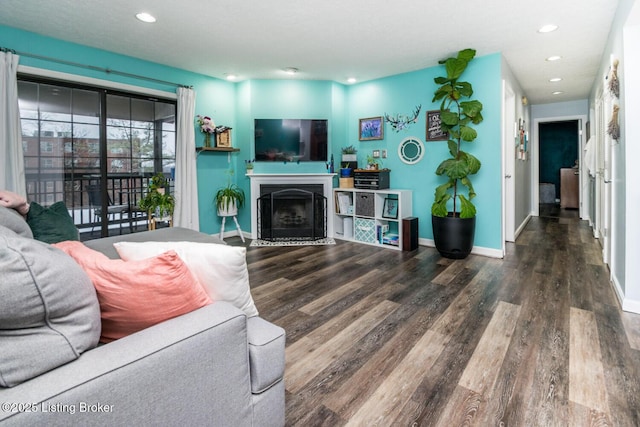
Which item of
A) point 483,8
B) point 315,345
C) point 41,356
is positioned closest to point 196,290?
point 41,356

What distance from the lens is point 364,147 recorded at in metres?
5.45

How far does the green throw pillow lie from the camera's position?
2.22 meters

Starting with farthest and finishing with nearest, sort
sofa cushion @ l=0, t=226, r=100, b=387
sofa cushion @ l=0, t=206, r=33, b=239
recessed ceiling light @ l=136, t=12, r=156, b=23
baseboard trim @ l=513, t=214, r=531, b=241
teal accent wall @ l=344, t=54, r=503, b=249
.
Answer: baseboard trim @ l=513, t=214, r=531, b=241
teal accent wall @ l=344, t=54, r=503, b=249
recessed ceiling light @ l=136, t=12, r=156, b=23
sofa cushion @ l=0, t=206, r=33, b=239
sofa cushion @ l=0, t=226, r=100, b=387

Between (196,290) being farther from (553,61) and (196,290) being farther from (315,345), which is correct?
(553,61)

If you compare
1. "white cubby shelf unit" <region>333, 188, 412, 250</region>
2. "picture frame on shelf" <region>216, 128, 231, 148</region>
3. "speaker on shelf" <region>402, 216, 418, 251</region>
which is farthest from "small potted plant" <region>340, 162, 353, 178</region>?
"picture frame on shelf" <region>216, 128, 231, 148</region>

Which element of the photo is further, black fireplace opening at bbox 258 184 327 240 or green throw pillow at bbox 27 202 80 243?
black fireplace opening at bbox 258 184 327 240

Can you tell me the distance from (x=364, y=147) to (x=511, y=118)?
2.10m

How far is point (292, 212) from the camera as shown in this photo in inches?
211

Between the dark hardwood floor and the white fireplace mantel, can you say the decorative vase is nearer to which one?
the white fireplace mantel

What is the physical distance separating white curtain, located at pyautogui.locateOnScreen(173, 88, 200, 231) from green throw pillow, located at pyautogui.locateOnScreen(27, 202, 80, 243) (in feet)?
6.97

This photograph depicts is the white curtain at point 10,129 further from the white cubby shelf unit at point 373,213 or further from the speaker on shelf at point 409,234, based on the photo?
the speaker on shelf at point 409,234

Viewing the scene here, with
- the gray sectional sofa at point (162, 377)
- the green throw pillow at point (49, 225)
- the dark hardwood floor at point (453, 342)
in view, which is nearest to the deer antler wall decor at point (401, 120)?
the dark hardwood floor at point (453, 342)

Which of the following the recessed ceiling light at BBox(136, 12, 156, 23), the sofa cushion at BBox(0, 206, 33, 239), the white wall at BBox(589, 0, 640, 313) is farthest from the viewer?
the recessed ceiling light at BBox(136, 12, 156, 23)

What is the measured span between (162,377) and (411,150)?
450 cm
